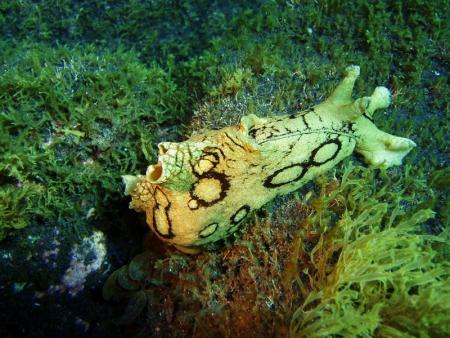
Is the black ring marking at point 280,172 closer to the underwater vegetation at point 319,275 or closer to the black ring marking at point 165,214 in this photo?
the underwater vegetation at point 319,275

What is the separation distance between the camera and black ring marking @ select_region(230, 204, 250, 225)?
3.31 meters

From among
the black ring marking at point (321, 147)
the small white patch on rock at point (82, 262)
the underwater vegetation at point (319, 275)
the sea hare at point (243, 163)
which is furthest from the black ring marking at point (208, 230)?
the small white patch on rock at point (82, 262)

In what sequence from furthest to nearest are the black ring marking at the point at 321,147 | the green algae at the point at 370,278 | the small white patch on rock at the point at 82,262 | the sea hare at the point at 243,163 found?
the small white patch on rock at the point at 82,262, the black ring marking at the point at 321,147, the sea hare at the point at 243,163, the green algae at the point at 370,278

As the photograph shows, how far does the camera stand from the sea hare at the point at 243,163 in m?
3.02

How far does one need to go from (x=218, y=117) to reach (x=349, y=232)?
1.79 metres

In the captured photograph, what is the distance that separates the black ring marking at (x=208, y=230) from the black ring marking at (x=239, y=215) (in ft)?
0.52

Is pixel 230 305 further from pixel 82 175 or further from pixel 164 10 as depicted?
pixel 164 10

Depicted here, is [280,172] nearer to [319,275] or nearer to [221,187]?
[221,187]

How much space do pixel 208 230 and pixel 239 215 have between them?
305mm

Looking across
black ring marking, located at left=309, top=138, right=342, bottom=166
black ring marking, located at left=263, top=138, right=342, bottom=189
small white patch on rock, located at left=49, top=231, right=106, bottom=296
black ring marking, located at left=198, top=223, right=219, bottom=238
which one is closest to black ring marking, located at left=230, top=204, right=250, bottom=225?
black ring marking, located at left=198, top=223, right=219, bottom=238

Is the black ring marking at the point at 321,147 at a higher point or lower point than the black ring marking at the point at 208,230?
higher

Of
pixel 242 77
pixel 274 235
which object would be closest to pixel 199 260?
pixel 274 235

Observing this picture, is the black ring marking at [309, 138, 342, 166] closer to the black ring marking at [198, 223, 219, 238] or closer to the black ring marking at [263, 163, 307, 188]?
the black ring marking at [263, 163, 307, 188]

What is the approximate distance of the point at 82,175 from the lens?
149 inches
